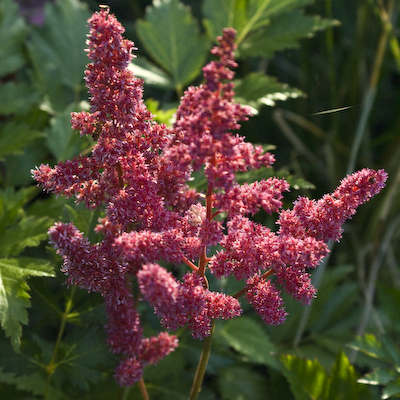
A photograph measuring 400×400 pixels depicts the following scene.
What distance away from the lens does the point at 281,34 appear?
2.11 meters

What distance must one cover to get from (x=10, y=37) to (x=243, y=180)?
150 cm

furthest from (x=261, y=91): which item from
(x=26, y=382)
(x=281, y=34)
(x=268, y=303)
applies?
(x=26, y=382)

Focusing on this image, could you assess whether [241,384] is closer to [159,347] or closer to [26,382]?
[26,382]

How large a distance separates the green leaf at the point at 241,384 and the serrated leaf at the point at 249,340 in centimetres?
12

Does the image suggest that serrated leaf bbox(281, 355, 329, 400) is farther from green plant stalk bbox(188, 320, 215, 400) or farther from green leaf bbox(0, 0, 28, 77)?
green leaf bbox(0, 0, 28, 77)

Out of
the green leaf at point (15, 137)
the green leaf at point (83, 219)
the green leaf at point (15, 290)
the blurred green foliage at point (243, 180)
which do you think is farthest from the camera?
the green leaf at point (15, 137)

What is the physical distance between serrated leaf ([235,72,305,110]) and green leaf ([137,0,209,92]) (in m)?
0.29

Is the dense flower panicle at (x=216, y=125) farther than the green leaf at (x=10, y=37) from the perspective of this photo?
No

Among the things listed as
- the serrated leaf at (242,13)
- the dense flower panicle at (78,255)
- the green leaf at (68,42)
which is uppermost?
the serrated leaf at (242,13)

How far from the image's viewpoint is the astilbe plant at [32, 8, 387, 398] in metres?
0.88

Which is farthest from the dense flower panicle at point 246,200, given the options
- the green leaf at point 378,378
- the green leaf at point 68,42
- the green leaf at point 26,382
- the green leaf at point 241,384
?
the green leaf at point 68,42

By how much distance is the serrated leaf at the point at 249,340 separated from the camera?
68.1 inches

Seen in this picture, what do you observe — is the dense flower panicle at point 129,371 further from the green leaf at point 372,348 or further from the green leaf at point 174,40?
the green leaf at point 174,40

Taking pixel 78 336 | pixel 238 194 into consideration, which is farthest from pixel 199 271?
pixel 78 336
